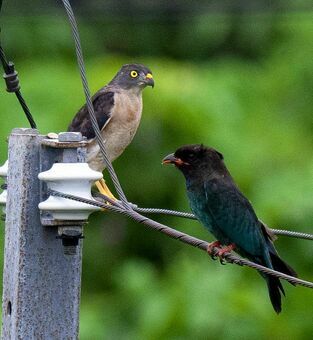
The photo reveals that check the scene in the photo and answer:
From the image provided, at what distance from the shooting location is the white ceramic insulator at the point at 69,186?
5.05 m

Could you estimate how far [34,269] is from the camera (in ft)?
17.1

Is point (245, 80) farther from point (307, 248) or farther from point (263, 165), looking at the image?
point (307, 248)

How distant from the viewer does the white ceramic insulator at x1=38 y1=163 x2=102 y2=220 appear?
5047 millimetres

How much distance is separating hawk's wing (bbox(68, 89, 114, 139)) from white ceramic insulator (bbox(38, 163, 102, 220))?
231cm

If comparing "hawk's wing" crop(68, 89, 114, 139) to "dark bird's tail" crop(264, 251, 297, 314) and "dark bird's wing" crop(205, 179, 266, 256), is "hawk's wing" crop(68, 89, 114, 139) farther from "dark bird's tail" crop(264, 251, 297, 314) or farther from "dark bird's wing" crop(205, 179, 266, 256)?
"dark bird's tail" crop(264, 251, 297, 314)

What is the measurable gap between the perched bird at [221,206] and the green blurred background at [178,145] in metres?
3.08

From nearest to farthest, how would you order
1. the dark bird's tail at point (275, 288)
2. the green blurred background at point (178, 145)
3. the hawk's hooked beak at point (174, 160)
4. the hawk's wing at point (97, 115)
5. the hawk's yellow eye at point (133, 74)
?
the dark bird's tail at point (275, 288) < the hawk's hooked beak at point (174, 160) < the hawk's wing at point (97, 115) < the hawk's yellow eye at point (133, 74) < the green blurred background at point (178, 145)

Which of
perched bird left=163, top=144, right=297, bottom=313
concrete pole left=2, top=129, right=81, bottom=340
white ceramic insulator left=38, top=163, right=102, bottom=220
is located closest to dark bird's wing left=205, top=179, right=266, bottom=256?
perched bird left=163, top=144, right=297, bottom=313

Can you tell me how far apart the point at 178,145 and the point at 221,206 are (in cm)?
511

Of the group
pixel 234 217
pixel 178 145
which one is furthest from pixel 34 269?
pixel 178 145

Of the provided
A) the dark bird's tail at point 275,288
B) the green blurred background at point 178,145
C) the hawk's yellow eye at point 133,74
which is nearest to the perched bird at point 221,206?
the dark bird's tail at point 275,288

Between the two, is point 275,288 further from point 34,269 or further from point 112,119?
point 112,119

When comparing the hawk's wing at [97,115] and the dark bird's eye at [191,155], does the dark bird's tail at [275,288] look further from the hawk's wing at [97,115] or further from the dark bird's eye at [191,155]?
the hawk's wing at [97,115]

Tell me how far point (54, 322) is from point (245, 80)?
24.8 ft
